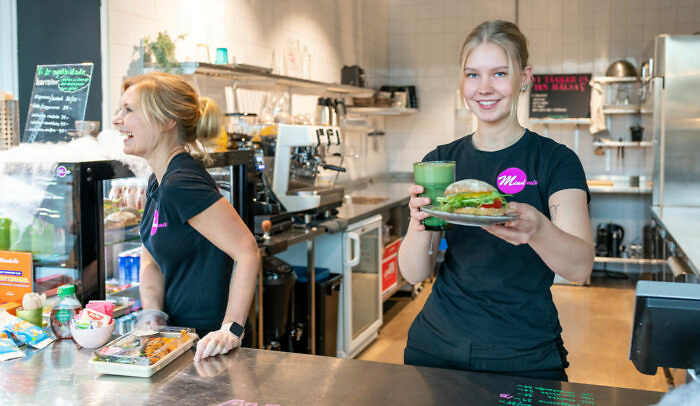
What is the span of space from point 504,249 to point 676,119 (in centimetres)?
390

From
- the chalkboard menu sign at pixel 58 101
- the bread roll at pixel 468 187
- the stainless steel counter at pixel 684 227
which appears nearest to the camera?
the bread roll at pixel 468 187

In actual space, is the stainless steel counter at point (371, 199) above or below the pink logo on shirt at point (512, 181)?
below

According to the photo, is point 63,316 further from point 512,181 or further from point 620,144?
point 620,144

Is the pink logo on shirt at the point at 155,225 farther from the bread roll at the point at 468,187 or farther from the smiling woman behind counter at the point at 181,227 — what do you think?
the bread roll at the point at 468,187

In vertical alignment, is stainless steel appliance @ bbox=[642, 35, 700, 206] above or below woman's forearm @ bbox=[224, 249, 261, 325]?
above

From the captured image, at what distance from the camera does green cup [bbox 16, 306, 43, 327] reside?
182cm

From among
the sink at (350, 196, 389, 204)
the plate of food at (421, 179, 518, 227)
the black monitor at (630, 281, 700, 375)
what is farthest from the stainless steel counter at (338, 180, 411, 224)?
the black monitor at (630, 281, 700, 375)

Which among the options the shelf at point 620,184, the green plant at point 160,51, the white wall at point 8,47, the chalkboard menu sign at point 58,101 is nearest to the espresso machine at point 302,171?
the green plant at point 160,51

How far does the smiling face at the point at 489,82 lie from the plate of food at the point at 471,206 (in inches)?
11.0

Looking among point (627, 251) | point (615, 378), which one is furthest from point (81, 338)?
point (627, 251)

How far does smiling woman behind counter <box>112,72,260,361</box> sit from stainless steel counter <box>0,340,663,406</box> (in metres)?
0.29

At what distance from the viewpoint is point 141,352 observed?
59.5 inches

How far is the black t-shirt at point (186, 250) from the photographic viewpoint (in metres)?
1.83

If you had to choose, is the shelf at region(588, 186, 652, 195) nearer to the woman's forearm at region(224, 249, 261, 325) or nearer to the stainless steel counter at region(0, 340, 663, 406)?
the woman's forearm at region(224, 249, 261, 325)
